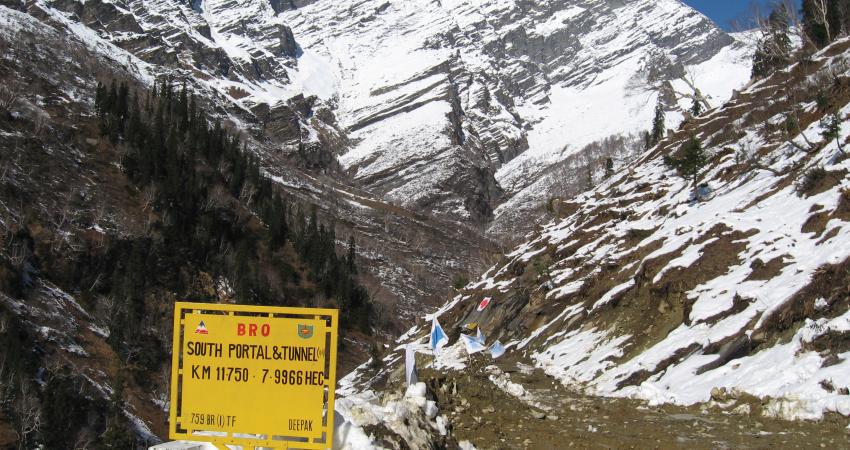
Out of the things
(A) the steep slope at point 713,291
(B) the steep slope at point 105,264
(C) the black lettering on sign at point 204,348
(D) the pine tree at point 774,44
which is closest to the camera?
(C) the black lettering on sign at point 204,348

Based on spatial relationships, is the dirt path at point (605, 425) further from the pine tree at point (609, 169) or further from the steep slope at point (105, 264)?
the pine tree at point (609, 169)

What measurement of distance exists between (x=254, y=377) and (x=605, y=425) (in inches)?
361

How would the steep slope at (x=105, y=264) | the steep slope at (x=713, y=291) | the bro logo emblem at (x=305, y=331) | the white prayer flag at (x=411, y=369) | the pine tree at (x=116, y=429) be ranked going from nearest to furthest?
1. the bro logo emblem at (x=305, y=331)
2. the white prayer flag at (x=411, y=369)
3. the steep slope at (x=713, y=291)
4. the pine tree at (x=116, y=429)
5. the steep slope at (x=105, y=264)

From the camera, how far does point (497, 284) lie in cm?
4928

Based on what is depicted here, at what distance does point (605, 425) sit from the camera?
559 inches

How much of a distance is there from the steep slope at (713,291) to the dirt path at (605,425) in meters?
0.19

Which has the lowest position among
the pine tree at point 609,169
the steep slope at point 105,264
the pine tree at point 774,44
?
the steep slope at point 105,264

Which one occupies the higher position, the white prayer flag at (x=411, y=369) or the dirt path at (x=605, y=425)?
the white prayer flag at (x=411, y=369)

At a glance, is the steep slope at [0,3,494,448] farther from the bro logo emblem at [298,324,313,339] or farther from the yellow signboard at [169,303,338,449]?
the bro logo emblem at [298,324,313,339]

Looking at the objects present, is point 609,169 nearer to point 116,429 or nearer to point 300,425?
point 116,429

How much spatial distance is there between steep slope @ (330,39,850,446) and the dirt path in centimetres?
19

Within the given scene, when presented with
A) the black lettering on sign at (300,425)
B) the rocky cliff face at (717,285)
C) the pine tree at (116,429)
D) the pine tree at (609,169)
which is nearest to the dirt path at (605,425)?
the rocky cliff face at (717,285)

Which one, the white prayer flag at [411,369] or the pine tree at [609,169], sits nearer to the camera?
the white prayer flag at [411,369]

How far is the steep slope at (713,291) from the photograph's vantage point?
14539 mm
